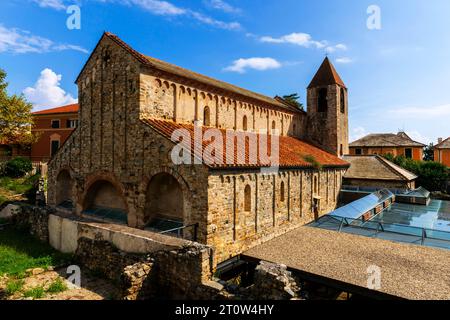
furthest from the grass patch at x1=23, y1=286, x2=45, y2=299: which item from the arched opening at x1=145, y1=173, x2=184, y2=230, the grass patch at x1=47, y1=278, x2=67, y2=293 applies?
the arched opening at x1=145, y1=173, x2=184, y2=230

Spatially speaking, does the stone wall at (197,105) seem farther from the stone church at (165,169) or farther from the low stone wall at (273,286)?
the low stone wall at (273,286)

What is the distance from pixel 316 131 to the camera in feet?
93.4

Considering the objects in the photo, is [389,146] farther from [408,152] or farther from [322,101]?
[322,101]

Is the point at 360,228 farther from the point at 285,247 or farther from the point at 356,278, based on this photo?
the point at 356,278

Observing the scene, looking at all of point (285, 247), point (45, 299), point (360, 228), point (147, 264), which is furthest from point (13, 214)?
point (360, 228)

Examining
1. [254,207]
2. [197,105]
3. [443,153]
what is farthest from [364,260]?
[443,153]

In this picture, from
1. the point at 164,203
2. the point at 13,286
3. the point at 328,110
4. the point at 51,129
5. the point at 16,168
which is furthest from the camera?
the point at 51,129

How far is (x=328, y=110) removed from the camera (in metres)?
27.6

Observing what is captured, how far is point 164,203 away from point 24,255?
20.6 ft

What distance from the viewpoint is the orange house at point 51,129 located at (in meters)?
32.8

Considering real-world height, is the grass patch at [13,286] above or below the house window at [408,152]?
below

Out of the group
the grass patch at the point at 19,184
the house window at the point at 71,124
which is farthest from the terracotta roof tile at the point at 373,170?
the house window at the point at 71,124

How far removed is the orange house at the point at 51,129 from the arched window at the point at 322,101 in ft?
90.7

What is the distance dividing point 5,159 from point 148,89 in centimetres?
2489
